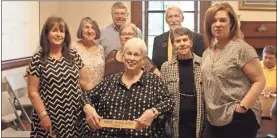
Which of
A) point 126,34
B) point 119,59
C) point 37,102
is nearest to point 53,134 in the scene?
point 37,102

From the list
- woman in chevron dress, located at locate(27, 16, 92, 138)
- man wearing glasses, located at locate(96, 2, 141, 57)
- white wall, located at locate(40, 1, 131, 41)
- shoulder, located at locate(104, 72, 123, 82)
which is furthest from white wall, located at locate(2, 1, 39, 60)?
shoulder, located at locate(104, 72, 123, 82)

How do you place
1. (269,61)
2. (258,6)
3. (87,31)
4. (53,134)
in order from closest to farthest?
(53,134), (87,31), (269,61), (258,6)

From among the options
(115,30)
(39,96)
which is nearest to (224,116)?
(39,96)

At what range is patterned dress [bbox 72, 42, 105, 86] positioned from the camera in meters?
2.27

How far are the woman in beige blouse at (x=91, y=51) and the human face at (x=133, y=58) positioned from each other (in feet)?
1.30

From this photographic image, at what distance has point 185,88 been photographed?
1.98 m

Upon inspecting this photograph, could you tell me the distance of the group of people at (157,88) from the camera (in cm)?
176

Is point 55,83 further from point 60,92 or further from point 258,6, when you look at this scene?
point 258,6

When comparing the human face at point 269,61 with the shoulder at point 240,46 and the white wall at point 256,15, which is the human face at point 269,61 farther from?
the white wall at point 256,15

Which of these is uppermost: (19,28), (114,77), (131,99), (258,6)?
(258,6)

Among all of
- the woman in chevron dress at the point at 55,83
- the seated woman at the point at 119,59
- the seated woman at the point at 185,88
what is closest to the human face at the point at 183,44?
the seated woman at the point at 185,88

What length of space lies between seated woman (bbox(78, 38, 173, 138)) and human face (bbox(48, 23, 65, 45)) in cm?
34

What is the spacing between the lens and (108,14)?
16.2ft

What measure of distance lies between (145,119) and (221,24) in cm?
59
